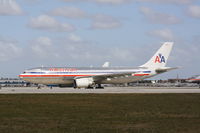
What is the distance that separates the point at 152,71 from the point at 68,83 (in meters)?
18.0

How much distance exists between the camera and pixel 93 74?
80.2 m

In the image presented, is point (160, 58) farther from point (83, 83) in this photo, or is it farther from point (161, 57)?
point (83, 83)

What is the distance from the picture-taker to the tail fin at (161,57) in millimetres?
84300

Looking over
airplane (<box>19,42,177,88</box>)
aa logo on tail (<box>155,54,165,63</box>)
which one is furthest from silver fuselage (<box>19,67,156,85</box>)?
aa logo on tail (<box>155,54,165,63</box>)

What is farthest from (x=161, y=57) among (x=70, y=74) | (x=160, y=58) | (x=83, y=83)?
(x=70, y=74)

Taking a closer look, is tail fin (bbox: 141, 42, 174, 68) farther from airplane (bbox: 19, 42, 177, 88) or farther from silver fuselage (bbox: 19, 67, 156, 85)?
silver fuselage (bbox: 19, 67, 156, 85)

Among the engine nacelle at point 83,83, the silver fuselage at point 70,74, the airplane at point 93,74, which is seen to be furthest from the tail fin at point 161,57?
the engine nacelle at point 83,83

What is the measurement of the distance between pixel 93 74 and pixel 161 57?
16.1 metres

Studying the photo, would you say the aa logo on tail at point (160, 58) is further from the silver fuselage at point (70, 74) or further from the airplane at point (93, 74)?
the silver fuselage at point (70, 74)

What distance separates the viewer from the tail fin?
277 feet
